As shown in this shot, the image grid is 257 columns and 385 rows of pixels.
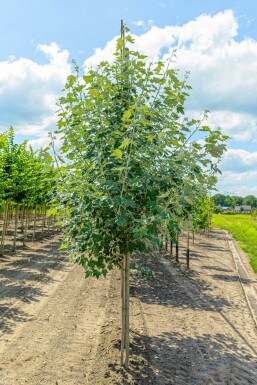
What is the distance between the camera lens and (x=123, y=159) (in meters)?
5.38

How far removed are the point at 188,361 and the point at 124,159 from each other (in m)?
4.57

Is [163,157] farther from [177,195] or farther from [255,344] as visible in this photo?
[255,344]

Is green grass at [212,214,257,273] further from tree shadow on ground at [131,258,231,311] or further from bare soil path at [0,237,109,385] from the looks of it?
bare soil path at [0,237,109,385]

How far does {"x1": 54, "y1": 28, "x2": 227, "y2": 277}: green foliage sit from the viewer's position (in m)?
5.50

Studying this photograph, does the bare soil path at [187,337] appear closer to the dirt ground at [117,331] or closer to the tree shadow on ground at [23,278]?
the dirt ground at [117,331]

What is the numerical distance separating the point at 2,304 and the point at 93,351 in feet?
15.0

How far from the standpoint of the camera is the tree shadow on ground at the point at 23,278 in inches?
384

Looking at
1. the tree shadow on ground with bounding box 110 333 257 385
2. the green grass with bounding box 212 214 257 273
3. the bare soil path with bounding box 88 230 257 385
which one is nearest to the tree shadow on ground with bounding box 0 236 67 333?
the bare soil path with bounding box 88 230 257 385

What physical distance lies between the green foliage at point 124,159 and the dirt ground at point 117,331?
224 centimetres

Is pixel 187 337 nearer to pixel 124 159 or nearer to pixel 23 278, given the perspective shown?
pixel 124 159

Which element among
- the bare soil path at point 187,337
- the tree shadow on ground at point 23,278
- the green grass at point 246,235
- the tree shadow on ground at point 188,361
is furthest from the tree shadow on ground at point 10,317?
the green grass at point 246,235

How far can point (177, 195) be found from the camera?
5.25 m

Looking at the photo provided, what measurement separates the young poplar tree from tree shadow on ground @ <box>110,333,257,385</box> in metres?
2.21

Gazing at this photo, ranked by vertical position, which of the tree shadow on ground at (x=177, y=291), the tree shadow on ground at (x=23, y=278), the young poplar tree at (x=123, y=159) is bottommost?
the tree shadow on ground at (x=177, y=291)
